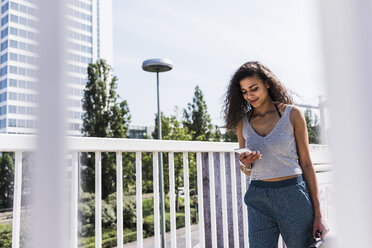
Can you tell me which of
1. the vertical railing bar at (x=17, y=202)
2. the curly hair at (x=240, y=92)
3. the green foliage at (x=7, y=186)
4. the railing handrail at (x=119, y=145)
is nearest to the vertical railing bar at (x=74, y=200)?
the railing handrail at (x=119, y=145)

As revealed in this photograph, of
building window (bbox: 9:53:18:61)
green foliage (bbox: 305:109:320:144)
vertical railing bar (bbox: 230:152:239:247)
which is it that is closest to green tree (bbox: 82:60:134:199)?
vertical railing bar (bbox: 230:152:239:247)

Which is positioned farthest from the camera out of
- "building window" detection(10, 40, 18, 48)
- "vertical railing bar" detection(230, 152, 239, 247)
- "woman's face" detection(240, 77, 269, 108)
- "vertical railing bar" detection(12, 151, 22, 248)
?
"vertical railing bar" detection(230, 152, 239, 247)

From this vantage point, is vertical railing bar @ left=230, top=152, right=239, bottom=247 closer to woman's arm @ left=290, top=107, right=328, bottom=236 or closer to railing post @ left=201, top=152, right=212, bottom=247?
railing post @ left=201, top=152, right=212, bottom=247

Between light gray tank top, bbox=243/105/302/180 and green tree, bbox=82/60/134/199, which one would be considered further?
green tree, bbox=82/60/134/199

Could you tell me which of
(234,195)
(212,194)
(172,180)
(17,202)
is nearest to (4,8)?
(17,202)

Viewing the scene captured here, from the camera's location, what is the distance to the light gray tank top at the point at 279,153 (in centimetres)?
175

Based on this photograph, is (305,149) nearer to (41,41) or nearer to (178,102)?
(41,41)

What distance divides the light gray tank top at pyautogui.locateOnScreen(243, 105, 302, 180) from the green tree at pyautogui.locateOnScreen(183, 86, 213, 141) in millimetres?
19445

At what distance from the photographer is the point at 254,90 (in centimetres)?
199

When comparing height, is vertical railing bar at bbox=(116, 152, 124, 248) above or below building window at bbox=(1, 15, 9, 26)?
below

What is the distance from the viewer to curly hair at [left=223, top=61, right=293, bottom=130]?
204cm

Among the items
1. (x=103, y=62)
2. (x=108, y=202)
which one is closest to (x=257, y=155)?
(x=108, y=202)

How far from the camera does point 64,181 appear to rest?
0.51 m

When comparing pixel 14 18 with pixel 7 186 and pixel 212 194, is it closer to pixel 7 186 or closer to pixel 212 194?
pixel 7 186
